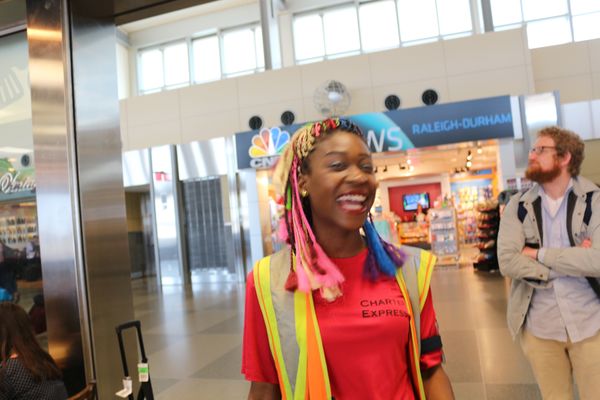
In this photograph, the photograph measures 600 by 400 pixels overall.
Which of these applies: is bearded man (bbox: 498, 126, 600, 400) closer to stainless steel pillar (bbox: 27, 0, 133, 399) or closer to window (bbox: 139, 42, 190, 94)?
stainless steel pillar (bbox: 27, 0, 133, 399)

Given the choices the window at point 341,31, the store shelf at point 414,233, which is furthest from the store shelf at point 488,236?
the window at point 341,31

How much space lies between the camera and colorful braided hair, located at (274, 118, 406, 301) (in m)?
Answer: 1.32

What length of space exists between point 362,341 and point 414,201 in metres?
19.1

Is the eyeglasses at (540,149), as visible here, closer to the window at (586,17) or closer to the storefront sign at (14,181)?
the storefront sign at (14,181)

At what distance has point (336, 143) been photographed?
4.44 feet

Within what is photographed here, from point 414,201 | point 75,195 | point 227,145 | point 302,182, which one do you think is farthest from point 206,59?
point 302,182

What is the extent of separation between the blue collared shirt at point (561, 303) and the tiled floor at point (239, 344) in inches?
61.3

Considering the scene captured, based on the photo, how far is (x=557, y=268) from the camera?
7.45ft

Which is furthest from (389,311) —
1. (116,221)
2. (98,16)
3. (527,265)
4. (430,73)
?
(430,73)

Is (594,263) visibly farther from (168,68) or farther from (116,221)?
(168,68)

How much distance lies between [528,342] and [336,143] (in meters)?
1.79

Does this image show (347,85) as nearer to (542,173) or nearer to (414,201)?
(414,201)

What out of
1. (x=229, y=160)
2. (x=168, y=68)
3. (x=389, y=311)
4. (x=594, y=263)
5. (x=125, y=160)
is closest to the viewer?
(x=389, y=311)

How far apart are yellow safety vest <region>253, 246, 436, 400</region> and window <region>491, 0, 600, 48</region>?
624 inches
